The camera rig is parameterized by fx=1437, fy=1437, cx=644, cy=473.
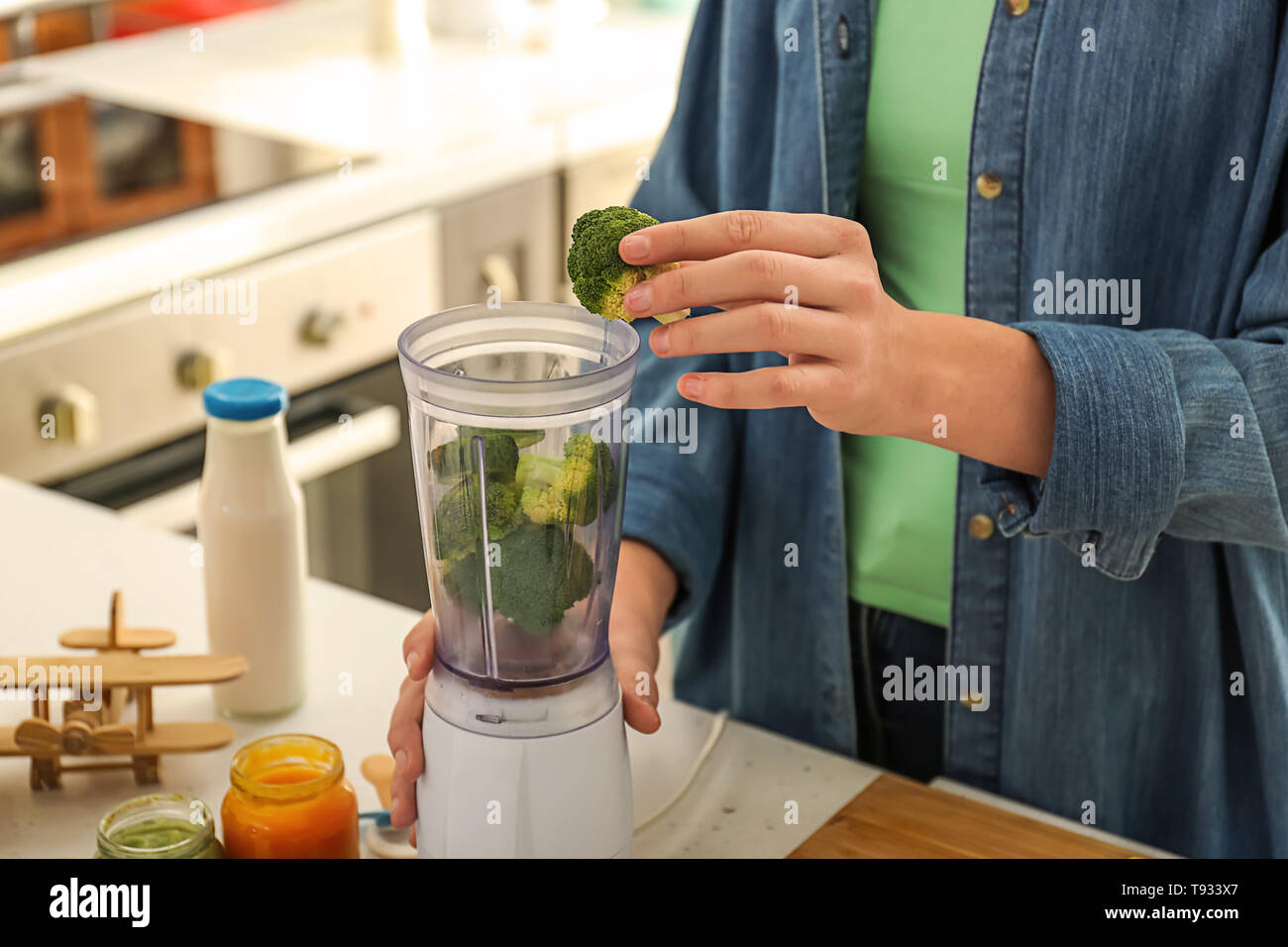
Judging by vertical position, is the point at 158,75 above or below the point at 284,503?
above

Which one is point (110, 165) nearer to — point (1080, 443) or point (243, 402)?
point (243, 402)

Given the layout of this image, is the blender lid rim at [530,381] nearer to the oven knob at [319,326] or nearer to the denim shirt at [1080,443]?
the denim shirt at [1080,443]

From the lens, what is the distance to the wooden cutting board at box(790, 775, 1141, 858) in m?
0.77

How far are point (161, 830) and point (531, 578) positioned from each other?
0.24m

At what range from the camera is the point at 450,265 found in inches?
72.8

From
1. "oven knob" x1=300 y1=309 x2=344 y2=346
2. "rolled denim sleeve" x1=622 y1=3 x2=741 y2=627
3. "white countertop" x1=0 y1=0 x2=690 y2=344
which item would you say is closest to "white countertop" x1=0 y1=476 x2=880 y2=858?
"rolled denim sleeve" x1=622 y1=3 x2=741 y2=627

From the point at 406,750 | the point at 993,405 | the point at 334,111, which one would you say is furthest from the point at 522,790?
the point at 334,111

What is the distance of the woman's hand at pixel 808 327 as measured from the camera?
60cm

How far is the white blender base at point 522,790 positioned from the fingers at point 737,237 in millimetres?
214

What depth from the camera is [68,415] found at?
149 cm

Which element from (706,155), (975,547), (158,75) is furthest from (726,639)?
(158,75)

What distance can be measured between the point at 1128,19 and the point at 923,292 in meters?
0.20
